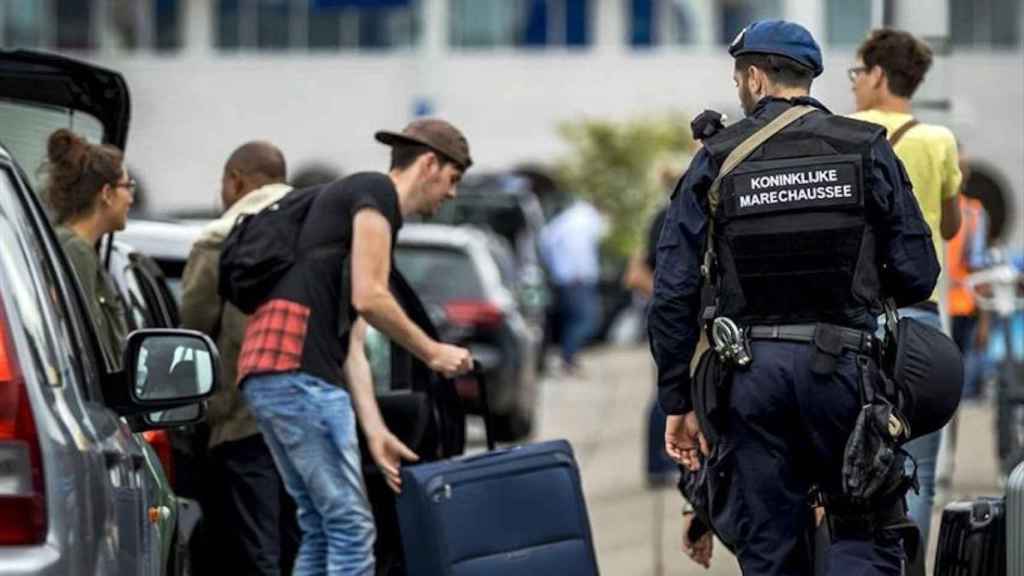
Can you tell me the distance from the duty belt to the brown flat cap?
2.00 m

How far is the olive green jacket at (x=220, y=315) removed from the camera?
8695mm

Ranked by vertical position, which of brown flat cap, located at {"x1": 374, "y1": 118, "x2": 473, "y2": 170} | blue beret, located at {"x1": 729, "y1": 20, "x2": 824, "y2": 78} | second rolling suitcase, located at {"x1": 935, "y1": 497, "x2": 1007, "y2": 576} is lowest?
second rolling suitcase, located at {"x1": 935, "y1": 497, "x2": 1007, "y2": 576}

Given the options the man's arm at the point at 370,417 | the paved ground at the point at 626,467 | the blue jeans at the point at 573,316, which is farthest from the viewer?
the blue jeans at the point at 573,316

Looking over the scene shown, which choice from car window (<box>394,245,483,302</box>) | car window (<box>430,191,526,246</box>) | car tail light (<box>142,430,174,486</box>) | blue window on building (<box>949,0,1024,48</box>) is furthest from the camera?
blue window on building (<box>949,0,1024,48</box>)

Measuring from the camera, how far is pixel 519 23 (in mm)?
52250

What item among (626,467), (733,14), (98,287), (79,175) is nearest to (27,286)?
(98,287)

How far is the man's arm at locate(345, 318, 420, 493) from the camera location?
26.5 ft

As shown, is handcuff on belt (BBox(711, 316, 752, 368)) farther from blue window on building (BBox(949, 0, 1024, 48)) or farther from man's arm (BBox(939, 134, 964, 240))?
blue window on building (BBox(949, 0, 1024, 48))

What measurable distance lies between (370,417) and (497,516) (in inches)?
25.2

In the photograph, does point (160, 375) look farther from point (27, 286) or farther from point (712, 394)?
point (712, 394)

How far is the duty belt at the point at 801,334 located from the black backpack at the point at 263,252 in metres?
2.13

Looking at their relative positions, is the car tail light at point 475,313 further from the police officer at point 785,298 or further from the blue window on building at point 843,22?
the blue window on building at point 843,22

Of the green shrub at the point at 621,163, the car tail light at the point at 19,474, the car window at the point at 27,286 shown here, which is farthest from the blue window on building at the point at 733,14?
the car tail light at the point at 19,474

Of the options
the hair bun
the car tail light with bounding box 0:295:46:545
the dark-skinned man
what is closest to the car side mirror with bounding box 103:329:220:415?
the car tail light with bounding box 0:295:46:545
